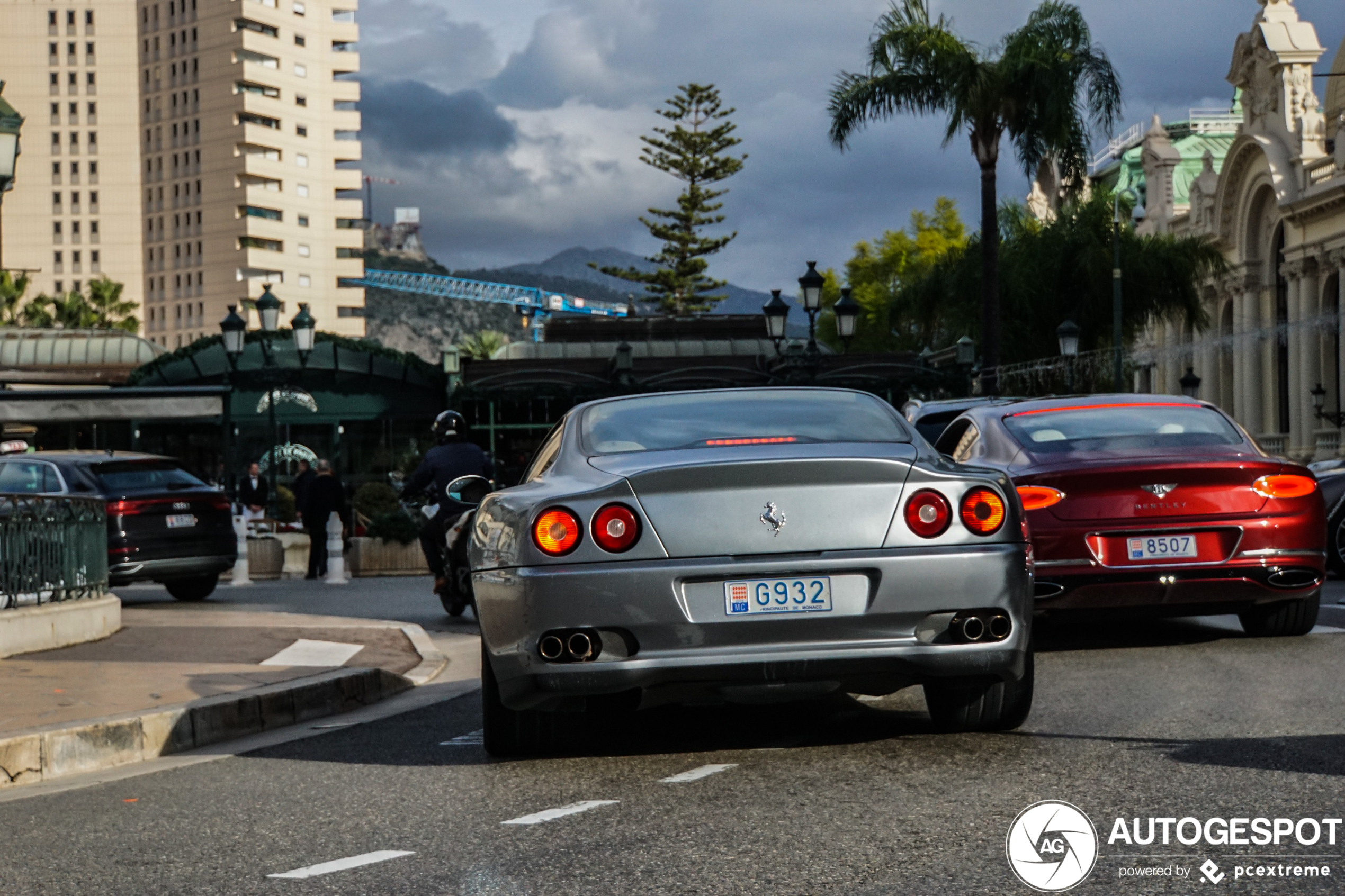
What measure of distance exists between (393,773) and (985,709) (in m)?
2.28

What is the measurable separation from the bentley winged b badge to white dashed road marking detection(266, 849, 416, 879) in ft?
5.72

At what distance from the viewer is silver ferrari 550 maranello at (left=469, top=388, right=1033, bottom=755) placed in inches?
235

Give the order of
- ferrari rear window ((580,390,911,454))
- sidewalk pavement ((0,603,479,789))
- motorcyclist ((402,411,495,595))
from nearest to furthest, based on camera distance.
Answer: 1. ferrari rear window ((580,390,911,454))
2. sidewalk pavement ((0,603,479,789))
3. motorcyclist ((402,411,495,595))

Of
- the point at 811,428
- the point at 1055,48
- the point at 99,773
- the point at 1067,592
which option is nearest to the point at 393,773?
the point at 99,773

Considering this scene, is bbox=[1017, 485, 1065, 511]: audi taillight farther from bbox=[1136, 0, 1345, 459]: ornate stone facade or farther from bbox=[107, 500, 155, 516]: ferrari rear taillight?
bbox=[1136, 0, 1345, 459]: ornate stone facade

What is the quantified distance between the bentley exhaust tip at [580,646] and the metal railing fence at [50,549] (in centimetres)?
667

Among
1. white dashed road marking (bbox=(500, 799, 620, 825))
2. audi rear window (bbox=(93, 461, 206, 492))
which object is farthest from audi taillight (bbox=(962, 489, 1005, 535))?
audi rear window (bbox=(93, 461, 206, 492))

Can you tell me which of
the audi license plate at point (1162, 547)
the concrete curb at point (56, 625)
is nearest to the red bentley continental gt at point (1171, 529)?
the audi license plate at point (1162, 547)

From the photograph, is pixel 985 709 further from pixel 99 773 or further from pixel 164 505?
pixel 164 505

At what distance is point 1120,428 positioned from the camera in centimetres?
1029

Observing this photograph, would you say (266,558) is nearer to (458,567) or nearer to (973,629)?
(458,567)

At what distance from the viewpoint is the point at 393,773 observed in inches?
259

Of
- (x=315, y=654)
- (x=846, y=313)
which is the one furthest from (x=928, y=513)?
(x=846, y=313)

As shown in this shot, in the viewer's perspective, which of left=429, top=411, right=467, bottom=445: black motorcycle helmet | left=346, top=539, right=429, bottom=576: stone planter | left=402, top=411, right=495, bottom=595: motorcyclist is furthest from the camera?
left=346, top=539, right=429, bottom=576: stone planter
